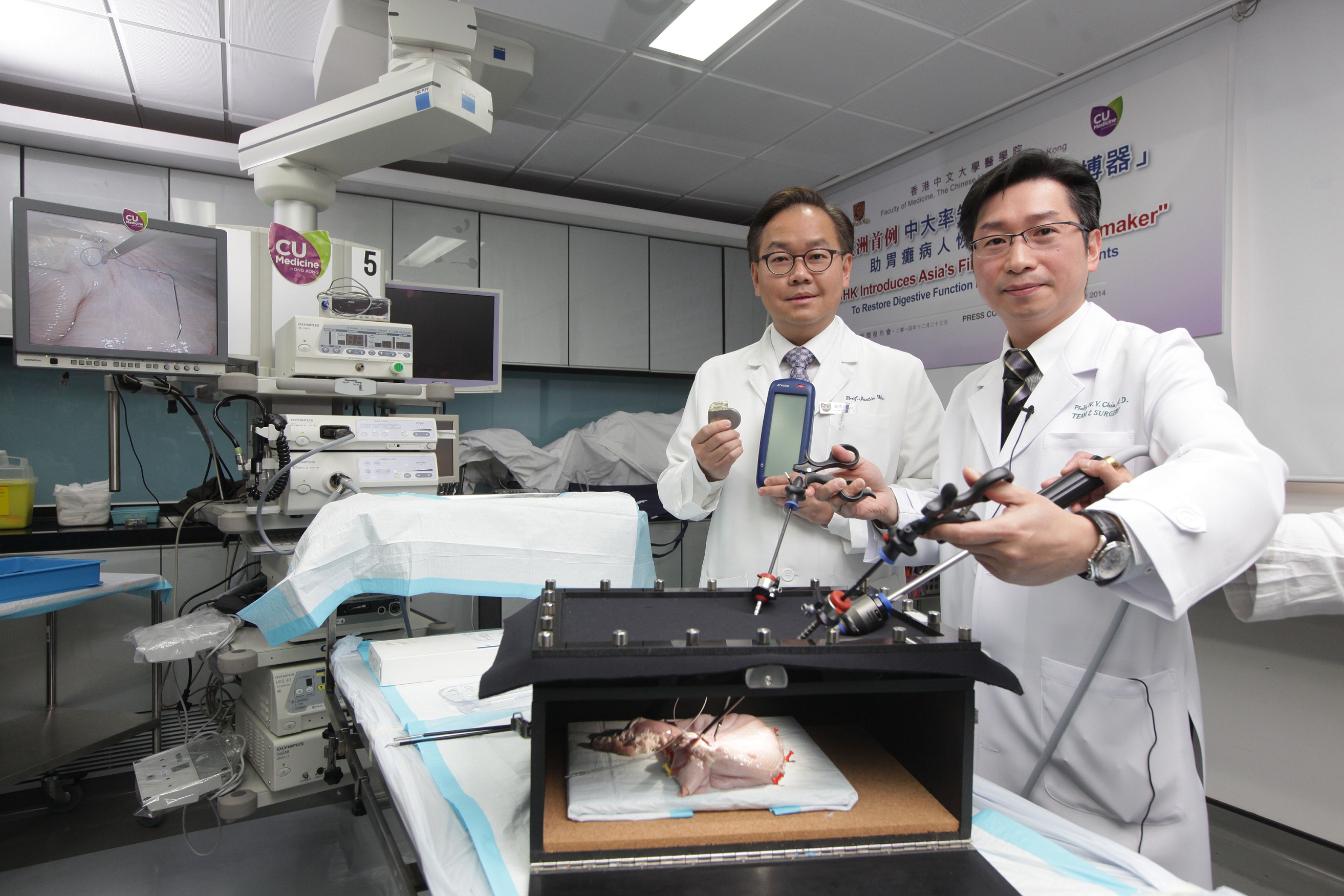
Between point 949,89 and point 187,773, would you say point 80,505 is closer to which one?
point 187,773

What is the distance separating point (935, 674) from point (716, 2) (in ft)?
8.31

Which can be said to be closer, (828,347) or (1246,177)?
(828,347)

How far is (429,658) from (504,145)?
300 cm

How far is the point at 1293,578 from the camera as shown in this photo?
91 centimetres

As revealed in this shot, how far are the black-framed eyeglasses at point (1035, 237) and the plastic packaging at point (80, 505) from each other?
11.1 feet

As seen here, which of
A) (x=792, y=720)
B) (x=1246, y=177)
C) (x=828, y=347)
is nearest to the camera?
(x=792, y=720)

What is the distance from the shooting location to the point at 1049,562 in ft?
2.14

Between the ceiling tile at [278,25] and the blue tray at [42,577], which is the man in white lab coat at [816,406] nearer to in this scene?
the blue tray at [42,577]

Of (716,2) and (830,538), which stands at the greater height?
(716,2)

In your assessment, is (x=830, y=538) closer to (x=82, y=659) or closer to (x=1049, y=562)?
(x=1049, y=562)

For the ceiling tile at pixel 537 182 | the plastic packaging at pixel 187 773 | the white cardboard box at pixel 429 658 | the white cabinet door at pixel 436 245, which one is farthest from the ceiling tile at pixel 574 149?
the plastic packaging at pixel 187 773

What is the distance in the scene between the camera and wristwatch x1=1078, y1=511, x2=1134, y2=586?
67cm

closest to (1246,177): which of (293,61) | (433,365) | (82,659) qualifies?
(433,365)

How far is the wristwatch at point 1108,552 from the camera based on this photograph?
0.67m
